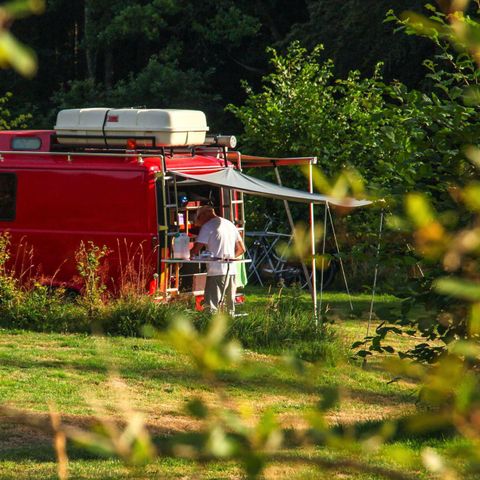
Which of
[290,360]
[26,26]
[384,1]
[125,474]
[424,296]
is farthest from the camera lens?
[26,26]

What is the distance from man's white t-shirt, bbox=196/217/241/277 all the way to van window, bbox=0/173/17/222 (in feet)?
7.67

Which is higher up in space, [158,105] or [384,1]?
[384,1]

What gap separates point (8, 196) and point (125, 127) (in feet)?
5.41

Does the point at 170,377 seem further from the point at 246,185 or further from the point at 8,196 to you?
the point at 8,196

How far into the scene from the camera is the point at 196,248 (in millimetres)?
14766

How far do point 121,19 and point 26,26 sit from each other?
21.2 ft

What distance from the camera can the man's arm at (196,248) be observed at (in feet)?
47.1

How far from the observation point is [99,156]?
47.4ft

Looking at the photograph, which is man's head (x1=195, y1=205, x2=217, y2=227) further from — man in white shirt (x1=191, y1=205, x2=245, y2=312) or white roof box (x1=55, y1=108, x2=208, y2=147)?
white roof box (x1=55, y1=108, x2=208, y2=147)

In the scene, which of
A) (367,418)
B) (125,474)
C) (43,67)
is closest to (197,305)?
(367,418)

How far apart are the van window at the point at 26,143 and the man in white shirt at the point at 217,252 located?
2.33 m

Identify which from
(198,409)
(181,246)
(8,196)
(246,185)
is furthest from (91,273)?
(198,409)

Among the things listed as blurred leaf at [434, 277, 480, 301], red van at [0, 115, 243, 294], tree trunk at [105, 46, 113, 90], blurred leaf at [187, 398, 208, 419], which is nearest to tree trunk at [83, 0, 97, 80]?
tree trunk at [105, 46, 113, 90]

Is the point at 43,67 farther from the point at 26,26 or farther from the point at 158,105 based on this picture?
the point at 158,105
